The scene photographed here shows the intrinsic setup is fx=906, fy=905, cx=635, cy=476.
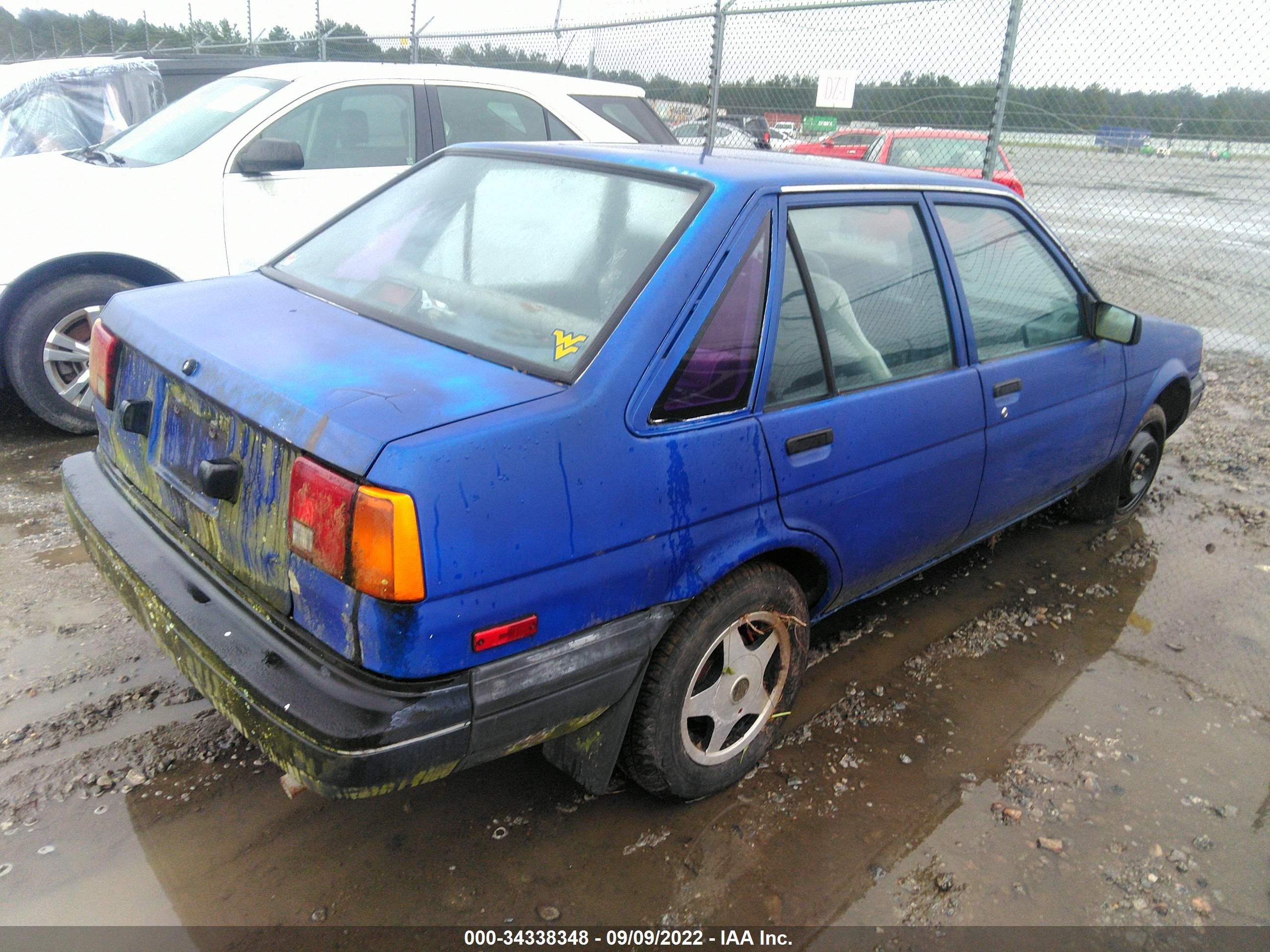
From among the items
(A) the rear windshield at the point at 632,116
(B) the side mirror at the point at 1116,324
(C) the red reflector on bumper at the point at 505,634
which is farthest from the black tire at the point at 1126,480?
(A) the rear windshield at the point at 632,116

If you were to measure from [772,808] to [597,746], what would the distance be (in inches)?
24.9

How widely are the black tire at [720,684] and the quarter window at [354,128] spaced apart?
13.6 feet

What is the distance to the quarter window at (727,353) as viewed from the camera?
2133mm

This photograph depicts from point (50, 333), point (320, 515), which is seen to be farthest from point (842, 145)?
point (320, 515)

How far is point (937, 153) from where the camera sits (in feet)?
30.2

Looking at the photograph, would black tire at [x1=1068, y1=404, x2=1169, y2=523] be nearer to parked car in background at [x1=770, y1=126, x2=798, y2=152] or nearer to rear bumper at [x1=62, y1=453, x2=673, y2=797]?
rear bumper at [x1=62, y1=453, x2=673, y2=797]

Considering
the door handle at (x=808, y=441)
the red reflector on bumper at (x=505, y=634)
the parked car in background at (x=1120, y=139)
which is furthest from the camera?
the parked car in background at (x=1120, y=139)

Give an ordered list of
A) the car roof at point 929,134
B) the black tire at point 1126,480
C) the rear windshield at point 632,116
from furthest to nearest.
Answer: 1. the car roof at point 929,134
2. the rear windshield at point 632,116
3. the black tire at point 1126,480

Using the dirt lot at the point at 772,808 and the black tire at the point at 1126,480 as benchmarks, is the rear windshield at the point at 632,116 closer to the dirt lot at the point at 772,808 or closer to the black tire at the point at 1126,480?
the black tire at the point at 1126,480

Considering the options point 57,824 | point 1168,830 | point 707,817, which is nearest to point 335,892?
point 57,824

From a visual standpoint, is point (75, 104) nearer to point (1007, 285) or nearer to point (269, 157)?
point (269, 157)

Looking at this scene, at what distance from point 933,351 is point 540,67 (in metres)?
9.04

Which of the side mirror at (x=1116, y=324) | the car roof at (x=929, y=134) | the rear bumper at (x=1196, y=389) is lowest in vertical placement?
the rear bumper at (x=1196, y=389)

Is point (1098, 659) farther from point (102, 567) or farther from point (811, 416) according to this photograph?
point (102, 567)
